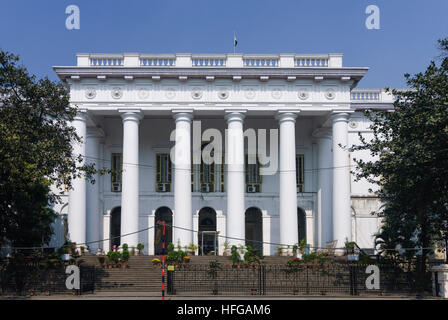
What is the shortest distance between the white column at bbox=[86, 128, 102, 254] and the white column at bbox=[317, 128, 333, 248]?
15.3 meters

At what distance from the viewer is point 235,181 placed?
33.8 meters

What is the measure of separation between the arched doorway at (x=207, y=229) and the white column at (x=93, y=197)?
284 inches

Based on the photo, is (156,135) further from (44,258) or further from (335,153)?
(44,258)

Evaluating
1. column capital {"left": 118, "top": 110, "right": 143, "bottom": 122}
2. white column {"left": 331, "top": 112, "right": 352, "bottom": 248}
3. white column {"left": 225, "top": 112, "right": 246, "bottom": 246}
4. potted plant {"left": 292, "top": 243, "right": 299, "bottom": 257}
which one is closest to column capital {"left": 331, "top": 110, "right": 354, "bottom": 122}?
white column {"left": 331, "top": 112, "right": 352, "bottom": 248}

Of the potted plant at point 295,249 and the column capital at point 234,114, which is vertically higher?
the column capital at point 234,114

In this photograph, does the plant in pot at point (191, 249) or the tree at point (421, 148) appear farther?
the plant in pot at point (191, 249)

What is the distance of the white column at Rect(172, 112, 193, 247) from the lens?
108 ft

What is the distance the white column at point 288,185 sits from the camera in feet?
109

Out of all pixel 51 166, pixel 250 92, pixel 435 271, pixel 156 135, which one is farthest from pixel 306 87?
pixel 51 166

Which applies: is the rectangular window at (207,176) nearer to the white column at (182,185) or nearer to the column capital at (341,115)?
the white column at (182,185)

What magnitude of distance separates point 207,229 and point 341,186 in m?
10.6

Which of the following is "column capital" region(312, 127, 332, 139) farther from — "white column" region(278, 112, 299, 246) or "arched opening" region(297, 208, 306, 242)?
"arched opening" region(297, 208, 306, 242)

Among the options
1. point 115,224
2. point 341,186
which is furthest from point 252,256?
point 115,224

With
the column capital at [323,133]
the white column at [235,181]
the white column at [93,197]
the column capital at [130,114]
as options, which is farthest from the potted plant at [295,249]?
the white column at [93,197]
